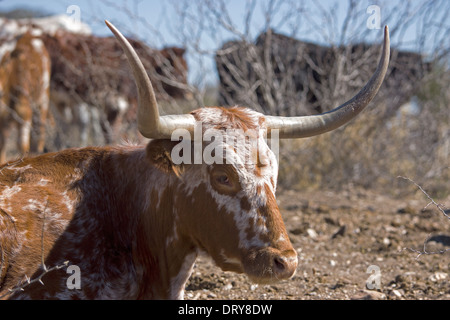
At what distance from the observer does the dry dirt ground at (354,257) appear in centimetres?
362

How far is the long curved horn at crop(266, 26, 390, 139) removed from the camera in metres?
2.96

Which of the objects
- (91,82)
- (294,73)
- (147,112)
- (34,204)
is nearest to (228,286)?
(34,204)

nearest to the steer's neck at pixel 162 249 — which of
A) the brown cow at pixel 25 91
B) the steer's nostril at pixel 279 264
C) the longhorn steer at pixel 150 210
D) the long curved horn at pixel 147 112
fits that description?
the longhorn steer at pixel 150 210

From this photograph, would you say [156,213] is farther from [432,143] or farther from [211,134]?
[432,143]

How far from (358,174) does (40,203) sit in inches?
223

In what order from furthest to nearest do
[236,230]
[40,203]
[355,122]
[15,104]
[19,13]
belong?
[19,13] → [15,104] → [355,122] → [40,203] → [236,230]

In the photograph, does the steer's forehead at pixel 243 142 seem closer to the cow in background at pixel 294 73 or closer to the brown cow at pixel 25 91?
the cow in background at pixel 294 73

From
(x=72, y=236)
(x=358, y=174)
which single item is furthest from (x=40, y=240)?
(x=358, y=174)

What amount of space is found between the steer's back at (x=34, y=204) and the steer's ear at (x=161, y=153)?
495 millimetres

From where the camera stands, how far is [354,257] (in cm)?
451

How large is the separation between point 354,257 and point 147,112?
9.09 ft

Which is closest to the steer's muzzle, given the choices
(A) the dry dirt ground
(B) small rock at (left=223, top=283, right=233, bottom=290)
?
(A) the dry dirt ground

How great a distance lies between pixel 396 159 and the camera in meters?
7.80

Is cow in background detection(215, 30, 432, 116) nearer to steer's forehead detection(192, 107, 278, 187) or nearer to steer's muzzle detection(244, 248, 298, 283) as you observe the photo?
steer's forehead detection(192, 107, 278, 187)
